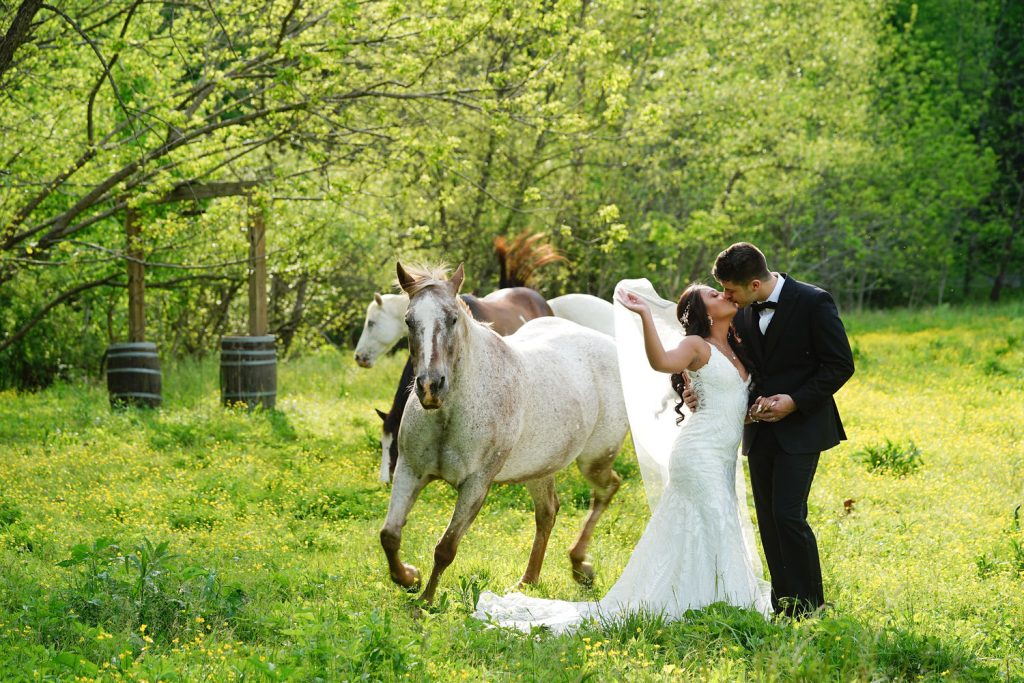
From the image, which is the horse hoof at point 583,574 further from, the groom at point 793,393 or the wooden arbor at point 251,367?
the wooden arbor at point 251,367

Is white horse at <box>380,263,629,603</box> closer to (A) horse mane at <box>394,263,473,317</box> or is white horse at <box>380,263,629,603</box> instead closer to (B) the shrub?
(A) horse mane at <box>394,263,473,317</box>

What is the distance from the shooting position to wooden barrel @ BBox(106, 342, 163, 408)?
1394 centimetres

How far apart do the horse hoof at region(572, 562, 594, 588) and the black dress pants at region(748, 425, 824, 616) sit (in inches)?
64.7

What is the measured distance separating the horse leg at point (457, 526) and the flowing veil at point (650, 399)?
1.17m

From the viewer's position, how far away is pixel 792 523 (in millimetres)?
5707

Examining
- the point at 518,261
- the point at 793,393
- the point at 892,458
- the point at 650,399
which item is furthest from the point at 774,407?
the point at 518,261

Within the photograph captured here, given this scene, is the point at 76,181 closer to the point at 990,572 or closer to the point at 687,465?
the point at 687,465

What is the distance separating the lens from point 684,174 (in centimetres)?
2036

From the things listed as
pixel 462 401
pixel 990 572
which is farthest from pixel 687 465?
pixel 990 572

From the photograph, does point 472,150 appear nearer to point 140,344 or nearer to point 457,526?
point 140,344

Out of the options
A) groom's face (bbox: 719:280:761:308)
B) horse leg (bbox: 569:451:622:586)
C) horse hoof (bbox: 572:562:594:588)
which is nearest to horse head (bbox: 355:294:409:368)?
horse leg (bbox: 569:451:622:586)

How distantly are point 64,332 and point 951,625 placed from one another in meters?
17.6

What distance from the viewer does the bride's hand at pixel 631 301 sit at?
550cm

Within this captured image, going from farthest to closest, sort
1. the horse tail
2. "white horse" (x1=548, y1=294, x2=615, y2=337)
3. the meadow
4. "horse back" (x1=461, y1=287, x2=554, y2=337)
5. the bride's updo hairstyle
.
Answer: "white horse" (x1=548, y1=294, x2=615, y2=337)
the horse tail
"horse back" (x1=461, y1=287, x2=554, y2=337)
the bride's updo hairstyle
the meadow
